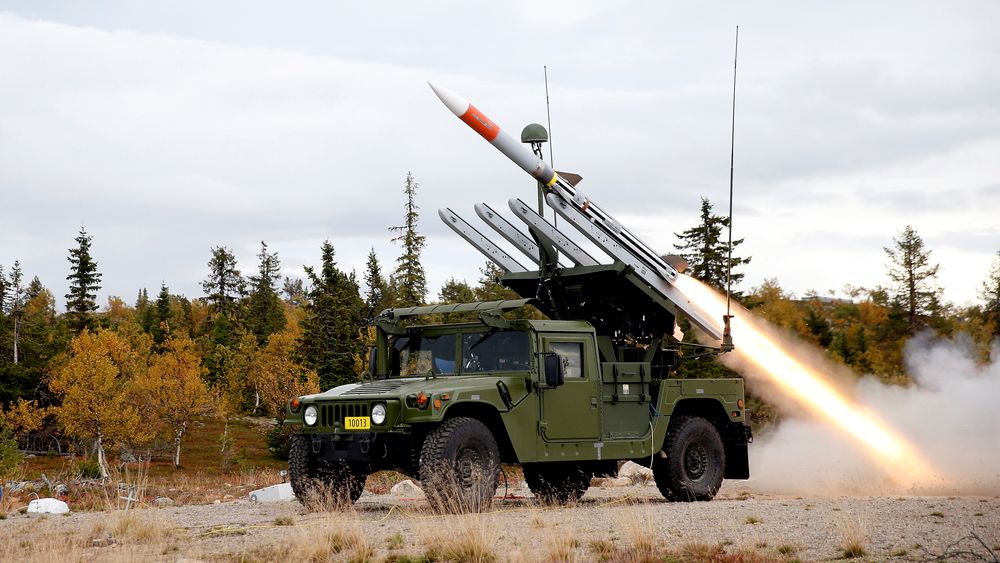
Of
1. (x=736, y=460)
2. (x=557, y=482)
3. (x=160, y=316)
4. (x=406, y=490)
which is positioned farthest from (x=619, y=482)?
(x=160, y=316)

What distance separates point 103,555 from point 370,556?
2.32 meters

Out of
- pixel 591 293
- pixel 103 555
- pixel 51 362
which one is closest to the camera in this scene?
pixel 103 555

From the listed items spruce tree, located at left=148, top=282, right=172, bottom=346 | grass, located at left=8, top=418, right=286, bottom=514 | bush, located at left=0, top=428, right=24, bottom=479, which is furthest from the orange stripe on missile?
spruce tree, located at left=148, top=282, right=172, bottom=346

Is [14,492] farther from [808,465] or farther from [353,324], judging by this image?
[353,324]

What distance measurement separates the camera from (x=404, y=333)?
50.6ft

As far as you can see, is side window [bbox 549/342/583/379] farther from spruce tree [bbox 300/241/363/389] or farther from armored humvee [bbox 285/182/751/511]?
spruce tree [bbox 300/241/363/389]

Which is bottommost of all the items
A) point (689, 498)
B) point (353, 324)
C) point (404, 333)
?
point (689, 498)

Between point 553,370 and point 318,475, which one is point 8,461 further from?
point 553,370

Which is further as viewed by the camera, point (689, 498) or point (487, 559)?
point (689, 498)

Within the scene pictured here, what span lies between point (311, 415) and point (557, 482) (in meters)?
4.48

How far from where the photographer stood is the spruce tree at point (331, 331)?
5728 centimetres

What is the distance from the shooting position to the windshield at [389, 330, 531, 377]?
14.5m

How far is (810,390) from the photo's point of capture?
64.7 feet

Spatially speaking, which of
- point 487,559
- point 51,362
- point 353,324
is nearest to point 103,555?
point 487,559
